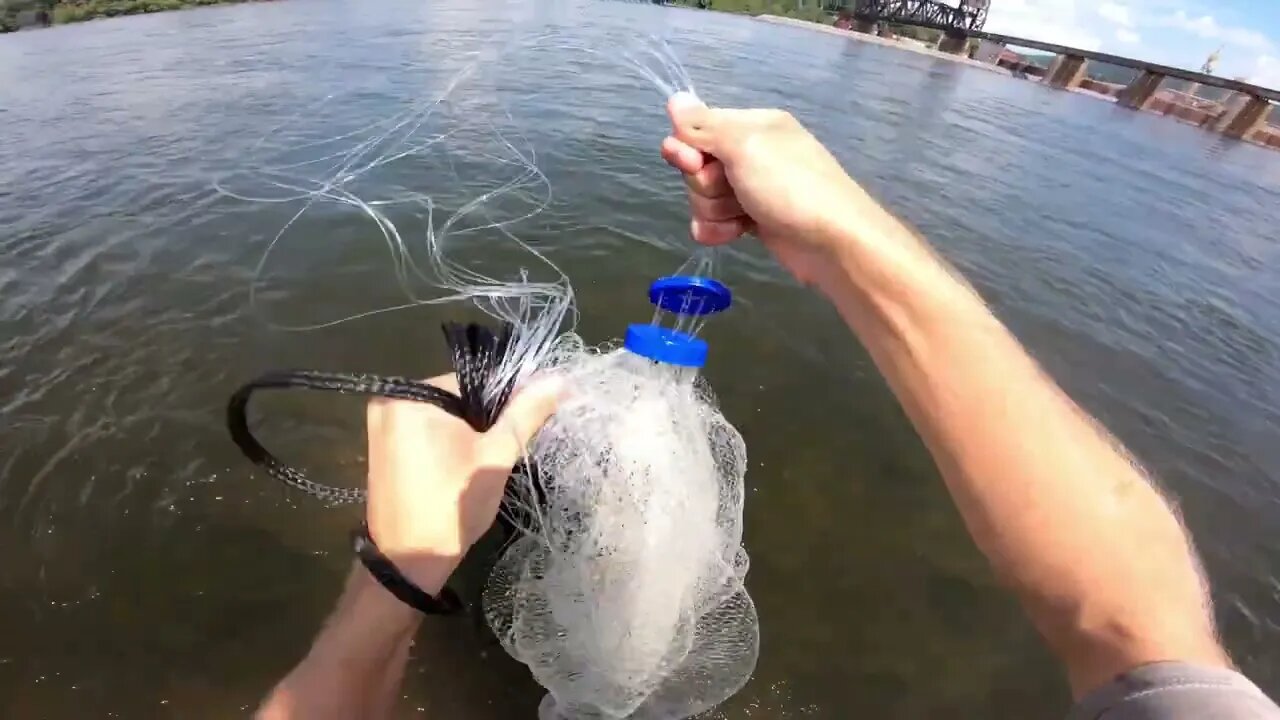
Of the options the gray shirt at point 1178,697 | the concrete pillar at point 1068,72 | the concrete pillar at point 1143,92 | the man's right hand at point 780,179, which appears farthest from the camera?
the concrete pillar at point 1068,72

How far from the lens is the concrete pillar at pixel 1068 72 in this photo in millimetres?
35094

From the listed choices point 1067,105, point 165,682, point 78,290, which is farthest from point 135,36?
point 1067,105

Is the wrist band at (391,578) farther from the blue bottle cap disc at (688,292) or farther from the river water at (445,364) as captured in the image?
the river water at (445,364)

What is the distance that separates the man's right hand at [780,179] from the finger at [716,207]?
4 cm

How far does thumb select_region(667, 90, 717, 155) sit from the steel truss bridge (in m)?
56.5

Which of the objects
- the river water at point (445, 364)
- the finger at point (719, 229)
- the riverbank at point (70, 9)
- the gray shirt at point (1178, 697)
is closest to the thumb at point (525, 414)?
the finger at point (719, 229)

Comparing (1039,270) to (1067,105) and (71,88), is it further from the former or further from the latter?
(1067,105)

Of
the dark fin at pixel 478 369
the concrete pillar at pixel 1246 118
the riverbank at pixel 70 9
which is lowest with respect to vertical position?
the concrete pillar at pixel 1246 118

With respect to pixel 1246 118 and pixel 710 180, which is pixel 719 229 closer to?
pixel 710 180

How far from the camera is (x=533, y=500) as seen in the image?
7.52 ft

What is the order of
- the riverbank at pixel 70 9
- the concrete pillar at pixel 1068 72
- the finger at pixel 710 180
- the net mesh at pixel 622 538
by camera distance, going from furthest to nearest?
the concrete pillar at pixel 1068 72 < the riverbank at pixel 70 9 < the net mesh at pixel 622 538 < the finger at pixel 710 180

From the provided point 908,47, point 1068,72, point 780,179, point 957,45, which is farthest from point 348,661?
point 957,45

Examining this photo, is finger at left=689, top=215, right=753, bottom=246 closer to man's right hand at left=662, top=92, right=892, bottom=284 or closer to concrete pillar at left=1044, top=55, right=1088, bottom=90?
man's right hand at left=662, top=92, right=892, bottom=284

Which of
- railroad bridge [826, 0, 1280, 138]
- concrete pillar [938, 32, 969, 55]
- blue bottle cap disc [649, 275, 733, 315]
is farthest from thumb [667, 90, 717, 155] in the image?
concrete pillar [938, 32, 969, 55]
